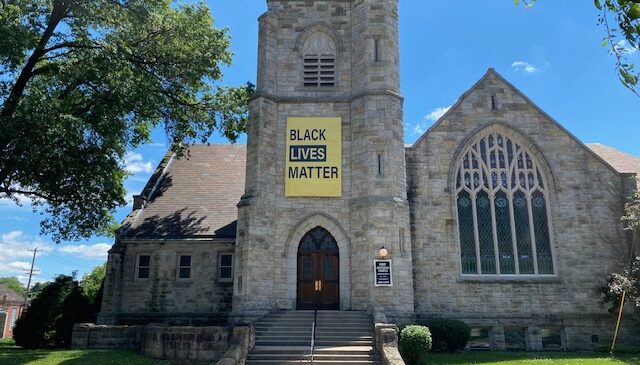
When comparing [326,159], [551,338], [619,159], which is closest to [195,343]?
[326,159]

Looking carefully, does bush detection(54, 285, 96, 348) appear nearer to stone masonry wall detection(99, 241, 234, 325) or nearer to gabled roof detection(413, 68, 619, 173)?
stone masonry wall detection(99, 241, 234, 325)

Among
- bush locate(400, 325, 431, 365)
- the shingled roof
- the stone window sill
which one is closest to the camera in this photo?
bush locate(400, 325, 431, 365)

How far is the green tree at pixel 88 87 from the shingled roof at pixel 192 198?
6.69 feet

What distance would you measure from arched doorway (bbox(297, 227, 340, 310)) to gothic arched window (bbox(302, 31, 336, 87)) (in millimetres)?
6139

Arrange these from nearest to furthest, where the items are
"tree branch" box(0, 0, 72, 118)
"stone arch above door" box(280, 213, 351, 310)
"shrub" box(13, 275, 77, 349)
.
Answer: "tree branch" box(0, 0, 72, 118) < "stone arch above door" box(280, 213, 351, 310) < "shrub" box(13, 275, 77, 349)

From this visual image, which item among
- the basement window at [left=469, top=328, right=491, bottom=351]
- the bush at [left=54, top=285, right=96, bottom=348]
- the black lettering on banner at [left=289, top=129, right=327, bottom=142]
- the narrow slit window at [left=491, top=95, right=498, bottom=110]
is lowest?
the basement window at [left=469, top=328, right=491, bottom=351]

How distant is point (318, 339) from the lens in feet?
50.4

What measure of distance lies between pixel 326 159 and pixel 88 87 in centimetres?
909

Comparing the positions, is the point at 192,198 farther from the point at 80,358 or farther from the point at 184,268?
the point at 80,358

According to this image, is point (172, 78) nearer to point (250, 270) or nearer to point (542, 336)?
point (250, 270)

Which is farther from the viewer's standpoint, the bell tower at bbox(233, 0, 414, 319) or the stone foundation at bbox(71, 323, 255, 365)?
the bell tower at bbox(233, 0, 414, 319)

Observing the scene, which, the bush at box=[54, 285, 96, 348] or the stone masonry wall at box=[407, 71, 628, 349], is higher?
the stone masonry wall at box=[407, 71, 628, 349]

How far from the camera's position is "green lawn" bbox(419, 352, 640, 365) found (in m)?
14.6

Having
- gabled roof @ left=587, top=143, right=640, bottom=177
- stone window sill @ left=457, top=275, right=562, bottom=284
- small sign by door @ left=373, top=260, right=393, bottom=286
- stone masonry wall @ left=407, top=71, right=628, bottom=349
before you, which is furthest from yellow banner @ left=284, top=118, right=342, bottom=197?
gabled roof @ left=587, top=143, right=640, bottom=177
